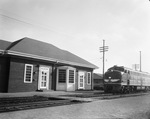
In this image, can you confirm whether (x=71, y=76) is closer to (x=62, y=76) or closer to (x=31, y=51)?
(x=62, y=76)

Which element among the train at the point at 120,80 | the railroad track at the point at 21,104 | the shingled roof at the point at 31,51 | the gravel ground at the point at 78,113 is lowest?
the gravel ground at the point at 78,113

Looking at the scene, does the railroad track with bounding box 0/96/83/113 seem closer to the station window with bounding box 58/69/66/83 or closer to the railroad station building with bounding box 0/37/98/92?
the railroad station building with bounding box 0/37/98/92

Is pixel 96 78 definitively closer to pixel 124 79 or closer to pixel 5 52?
pixel 124 79

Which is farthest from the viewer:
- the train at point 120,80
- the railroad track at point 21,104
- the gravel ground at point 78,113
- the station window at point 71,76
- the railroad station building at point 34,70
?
the station window at point 71,76

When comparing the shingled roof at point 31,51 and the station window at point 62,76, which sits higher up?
the shingled roof at point 31,51

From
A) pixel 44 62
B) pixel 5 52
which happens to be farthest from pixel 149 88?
pixel 5 52

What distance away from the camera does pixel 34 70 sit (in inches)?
834

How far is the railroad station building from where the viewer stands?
18891mm

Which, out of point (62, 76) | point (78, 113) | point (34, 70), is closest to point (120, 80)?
point (62, 76)

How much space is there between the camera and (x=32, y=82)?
68.5 ft

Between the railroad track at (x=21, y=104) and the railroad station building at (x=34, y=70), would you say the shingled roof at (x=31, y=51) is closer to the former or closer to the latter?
the railroad station building at (x=34, y=70)

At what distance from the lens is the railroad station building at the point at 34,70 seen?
1889 centimetres

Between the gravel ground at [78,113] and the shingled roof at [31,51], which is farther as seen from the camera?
the shingled roof at [31,51]

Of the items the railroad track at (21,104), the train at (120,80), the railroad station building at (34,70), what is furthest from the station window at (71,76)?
the railroad track at (21,104)
